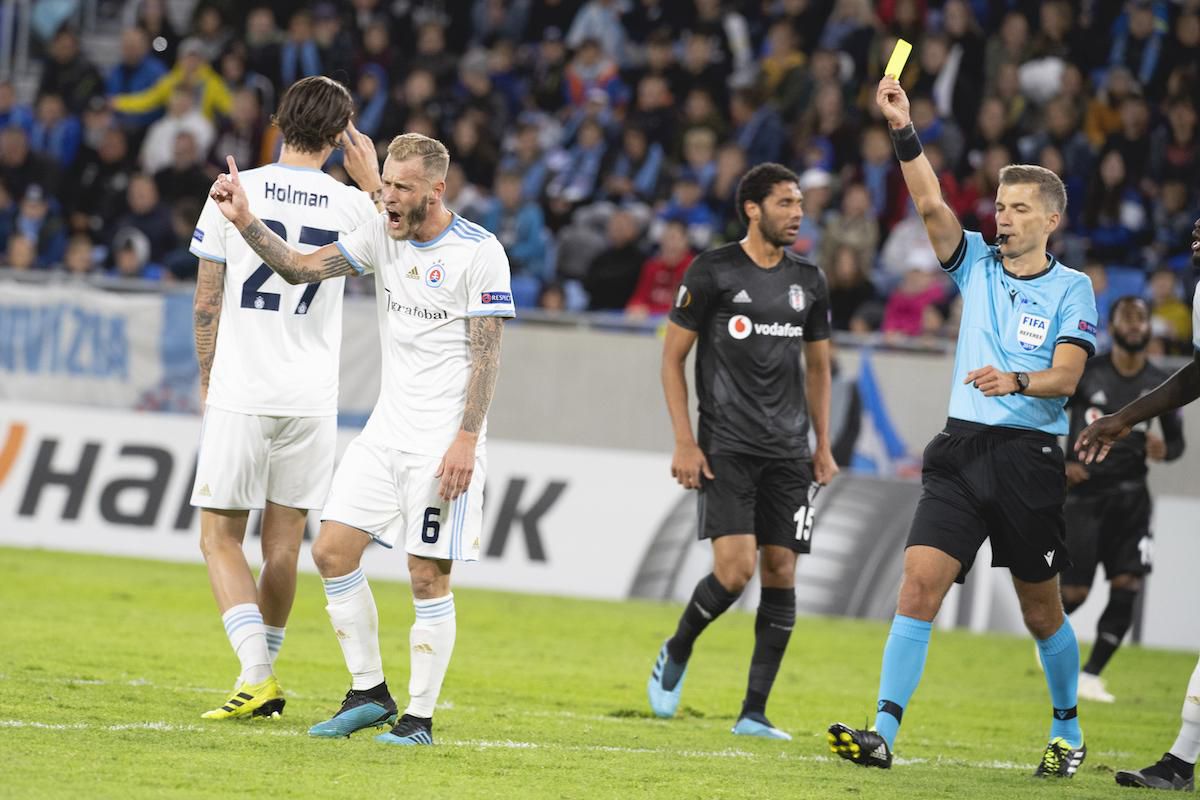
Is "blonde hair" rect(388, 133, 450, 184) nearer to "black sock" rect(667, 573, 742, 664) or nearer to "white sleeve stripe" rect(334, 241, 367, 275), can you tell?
"white sleeve stripe" rect(334, 241, 367, 275)

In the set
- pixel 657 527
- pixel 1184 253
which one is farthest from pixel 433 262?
pixel 1184 253

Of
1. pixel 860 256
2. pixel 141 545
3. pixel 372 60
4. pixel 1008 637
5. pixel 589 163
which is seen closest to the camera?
pixel 1008 637

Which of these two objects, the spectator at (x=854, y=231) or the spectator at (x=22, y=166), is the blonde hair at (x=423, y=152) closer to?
the spectator at (x=854, y=231)

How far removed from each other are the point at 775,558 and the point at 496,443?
21.1ft

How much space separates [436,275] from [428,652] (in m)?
1.53

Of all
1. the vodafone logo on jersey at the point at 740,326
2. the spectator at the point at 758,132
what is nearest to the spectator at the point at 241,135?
the spectator at the point at 758,132

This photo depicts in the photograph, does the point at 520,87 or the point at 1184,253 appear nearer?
the point at 1184,253

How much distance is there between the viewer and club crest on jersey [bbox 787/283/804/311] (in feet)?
28.6

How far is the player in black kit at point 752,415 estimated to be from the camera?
8562 millimetres

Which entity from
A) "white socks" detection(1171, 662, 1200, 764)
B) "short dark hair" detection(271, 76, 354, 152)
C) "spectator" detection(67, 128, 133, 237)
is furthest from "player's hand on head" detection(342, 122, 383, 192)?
"spectator" detection(67, 128, 133, 237)

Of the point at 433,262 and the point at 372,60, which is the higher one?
the point at 372,60

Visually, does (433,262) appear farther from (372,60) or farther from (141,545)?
(372,60)

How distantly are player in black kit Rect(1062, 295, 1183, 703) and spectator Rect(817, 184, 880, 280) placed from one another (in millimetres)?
6033

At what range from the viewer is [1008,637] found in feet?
46.0
